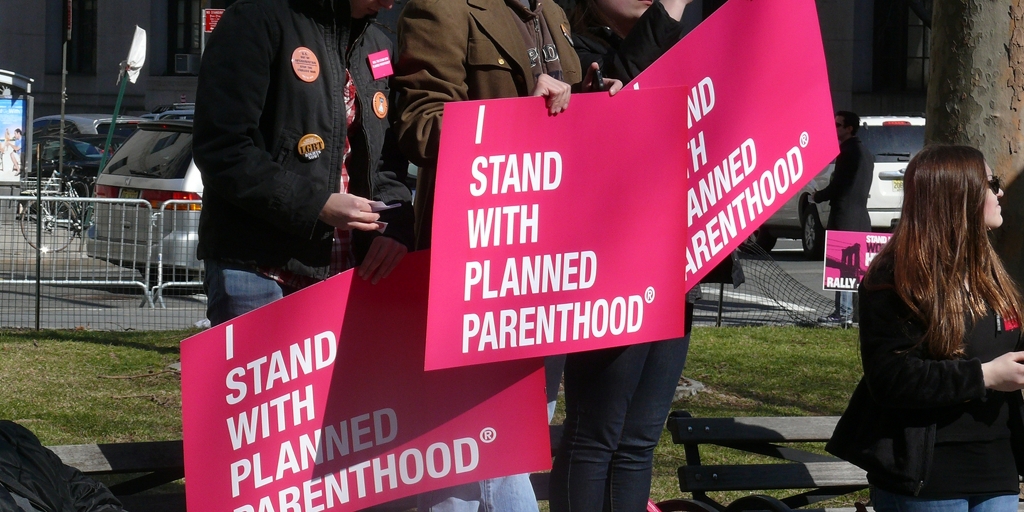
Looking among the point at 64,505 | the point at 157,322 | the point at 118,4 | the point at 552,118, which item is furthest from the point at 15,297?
the point at 118,4

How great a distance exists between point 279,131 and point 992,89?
8.93ft

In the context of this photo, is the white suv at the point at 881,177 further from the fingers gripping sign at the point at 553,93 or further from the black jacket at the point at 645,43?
the fingers gripping sign at the point at 553,93

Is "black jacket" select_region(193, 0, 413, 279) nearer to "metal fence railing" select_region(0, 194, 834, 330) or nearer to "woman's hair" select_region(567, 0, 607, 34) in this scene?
"woman's hair" select_region(567, 0, 607, 34)

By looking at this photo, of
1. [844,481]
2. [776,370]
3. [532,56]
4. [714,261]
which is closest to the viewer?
[532,56]

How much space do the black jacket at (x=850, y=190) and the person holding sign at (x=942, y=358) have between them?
7585 mm

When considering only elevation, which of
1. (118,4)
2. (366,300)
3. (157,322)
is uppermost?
(118,4)

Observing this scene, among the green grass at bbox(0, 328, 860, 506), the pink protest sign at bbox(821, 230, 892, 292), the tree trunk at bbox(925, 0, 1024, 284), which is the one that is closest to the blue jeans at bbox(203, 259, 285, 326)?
the green grass at bbox(0, 328, 860, 506)

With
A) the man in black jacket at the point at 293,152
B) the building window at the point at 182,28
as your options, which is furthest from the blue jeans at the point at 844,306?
the building window at the point at 182,28

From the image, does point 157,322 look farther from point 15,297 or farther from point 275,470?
point 275,470

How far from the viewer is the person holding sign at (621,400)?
3.03 metres

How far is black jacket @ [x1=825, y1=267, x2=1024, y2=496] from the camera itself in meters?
3.00

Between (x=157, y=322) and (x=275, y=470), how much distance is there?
7131 millimetres

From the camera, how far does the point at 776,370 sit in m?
7.85

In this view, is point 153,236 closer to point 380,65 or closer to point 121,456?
point 121,456
